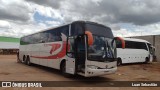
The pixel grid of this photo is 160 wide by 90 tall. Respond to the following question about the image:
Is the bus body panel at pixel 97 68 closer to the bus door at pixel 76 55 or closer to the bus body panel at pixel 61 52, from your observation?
the bus body panel at pixel 61 52

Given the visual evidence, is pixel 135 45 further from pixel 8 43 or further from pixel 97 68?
pixel 8 43

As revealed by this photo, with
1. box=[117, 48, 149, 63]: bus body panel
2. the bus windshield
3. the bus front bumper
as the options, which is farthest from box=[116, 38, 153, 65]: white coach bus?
the bus front bumper

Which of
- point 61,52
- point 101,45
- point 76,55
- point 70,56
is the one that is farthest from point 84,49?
point 61,52

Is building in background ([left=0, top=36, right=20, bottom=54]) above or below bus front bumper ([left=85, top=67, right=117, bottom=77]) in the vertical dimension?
above

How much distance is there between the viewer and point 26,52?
22.4m

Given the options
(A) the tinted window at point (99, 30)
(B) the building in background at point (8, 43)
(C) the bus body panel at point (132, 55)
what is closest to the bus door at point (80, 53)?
(A) the tinted window at point (99, 30)

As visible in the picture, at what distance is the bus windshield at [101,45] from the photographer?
37.0 feet

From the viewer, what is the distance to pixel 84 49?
11.4 meters

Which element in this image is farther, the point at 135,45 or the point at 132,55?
the point at 135,45

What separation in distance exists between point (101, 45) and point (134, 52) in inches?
532

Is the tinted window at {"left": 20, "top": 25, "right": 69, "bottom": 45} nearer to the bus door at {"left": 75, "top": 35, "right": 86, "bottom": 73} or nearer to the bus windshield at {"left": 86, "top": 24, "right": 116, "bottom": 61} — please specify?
the bus door at {"left": 75, "top": 35, "right": 86, "bottom": 73}

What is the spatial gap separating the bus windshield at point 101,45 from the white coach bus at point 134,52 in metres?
9.00

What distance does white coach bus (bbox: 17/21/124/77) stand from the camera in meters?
11.2

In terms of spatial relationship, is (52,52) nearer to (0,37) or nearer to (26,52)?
(26,52)
